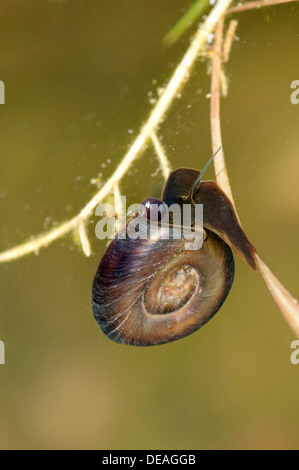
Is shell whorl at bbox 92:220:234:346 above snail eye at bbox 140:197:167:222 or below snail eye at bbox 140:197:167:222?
below

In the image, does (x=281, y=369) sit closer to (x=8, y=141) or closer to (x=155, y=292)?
(x=155, y=292)

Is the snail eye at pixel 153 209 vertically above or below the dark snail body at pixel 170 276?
above

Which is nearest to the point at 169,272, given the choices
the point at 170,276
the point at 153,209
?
the point at 170,276

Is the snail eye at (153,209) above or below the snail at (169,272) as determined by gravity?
above

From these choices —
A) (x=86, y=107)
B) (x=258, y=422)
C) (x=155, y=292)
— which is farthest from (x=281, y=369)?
(x=86, y=107)
